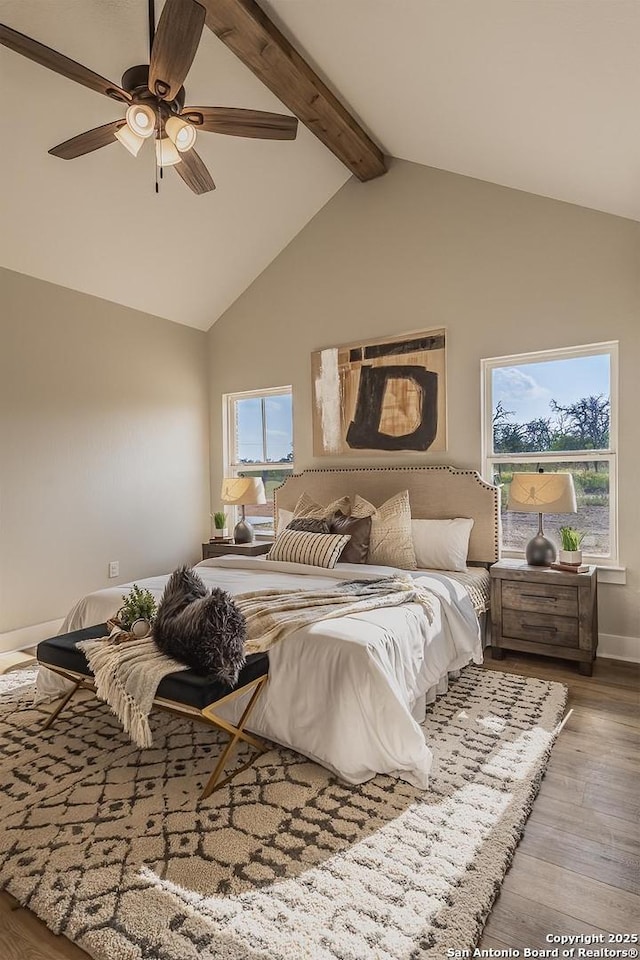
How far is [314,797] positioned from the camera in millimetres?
1998

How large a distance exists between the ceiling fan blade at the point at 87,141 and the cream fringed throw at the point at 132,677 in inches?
92.9

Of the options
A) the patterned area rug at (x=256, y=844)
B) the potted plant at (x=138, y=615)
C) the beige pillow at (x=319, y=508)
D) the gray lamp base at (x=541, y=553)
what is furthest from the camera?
the beige pillow at (x=319, y=508)

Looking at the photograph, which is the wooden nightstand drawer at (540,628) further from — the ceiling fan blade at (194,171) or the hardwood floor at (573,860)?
the ceiling fan blade at (194,171)

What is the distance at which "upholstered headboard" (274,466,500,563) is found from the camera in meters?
3.79

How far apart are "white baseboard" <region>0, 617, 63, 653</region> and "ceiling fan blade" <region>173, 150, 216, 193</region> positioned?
320 centimetres

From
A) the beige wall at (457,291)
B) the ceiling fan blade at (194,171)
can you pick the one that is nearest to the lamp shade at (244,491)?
the beige wall at (457,291)

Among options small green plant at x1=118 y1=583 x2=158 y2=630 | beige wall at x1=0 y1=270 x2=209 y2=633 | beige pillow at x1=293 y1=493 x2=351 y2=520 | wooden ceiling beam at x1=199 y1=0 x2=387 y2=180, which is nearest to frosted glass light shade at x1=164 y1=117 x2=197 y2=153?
wooden ceiling beam at x1=199 y1=0 x2=387 y2=180

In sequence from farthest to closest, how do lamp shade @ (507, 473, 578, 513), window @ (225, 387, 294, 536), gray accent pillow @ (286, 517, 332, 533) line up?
window @ (225, 387, 294, 536), gray accent pillow @ (286, 517, 332, 533), lamp shade @ (507, 473, 578, 513)

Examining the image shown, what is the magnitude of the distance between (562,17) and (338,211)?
2.77 m

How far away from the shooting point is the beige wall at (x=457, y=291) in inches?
134

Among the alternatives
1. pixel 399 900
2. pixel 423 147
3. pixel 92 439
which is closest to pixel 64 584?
pixel 92 439

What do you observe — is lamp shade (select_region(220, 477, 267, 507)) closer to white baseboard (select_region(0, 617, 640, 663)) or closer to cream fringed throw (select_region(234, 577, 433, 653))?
white baseboard (select_region(0, 617, 640, 663))

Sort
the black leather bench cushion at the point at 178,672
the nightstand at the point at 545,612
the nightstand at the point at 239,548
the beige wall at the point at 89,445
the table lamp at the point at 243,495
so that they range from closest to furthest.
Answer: the black leather bench cushion at the point at 178,672
the nightstand at the point at 545,612
the beige wall at the point at 89,445
the nightstand at the point at 239,548
the table lamp at the point at 243,495

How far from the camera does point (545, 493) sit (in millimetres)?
3361
